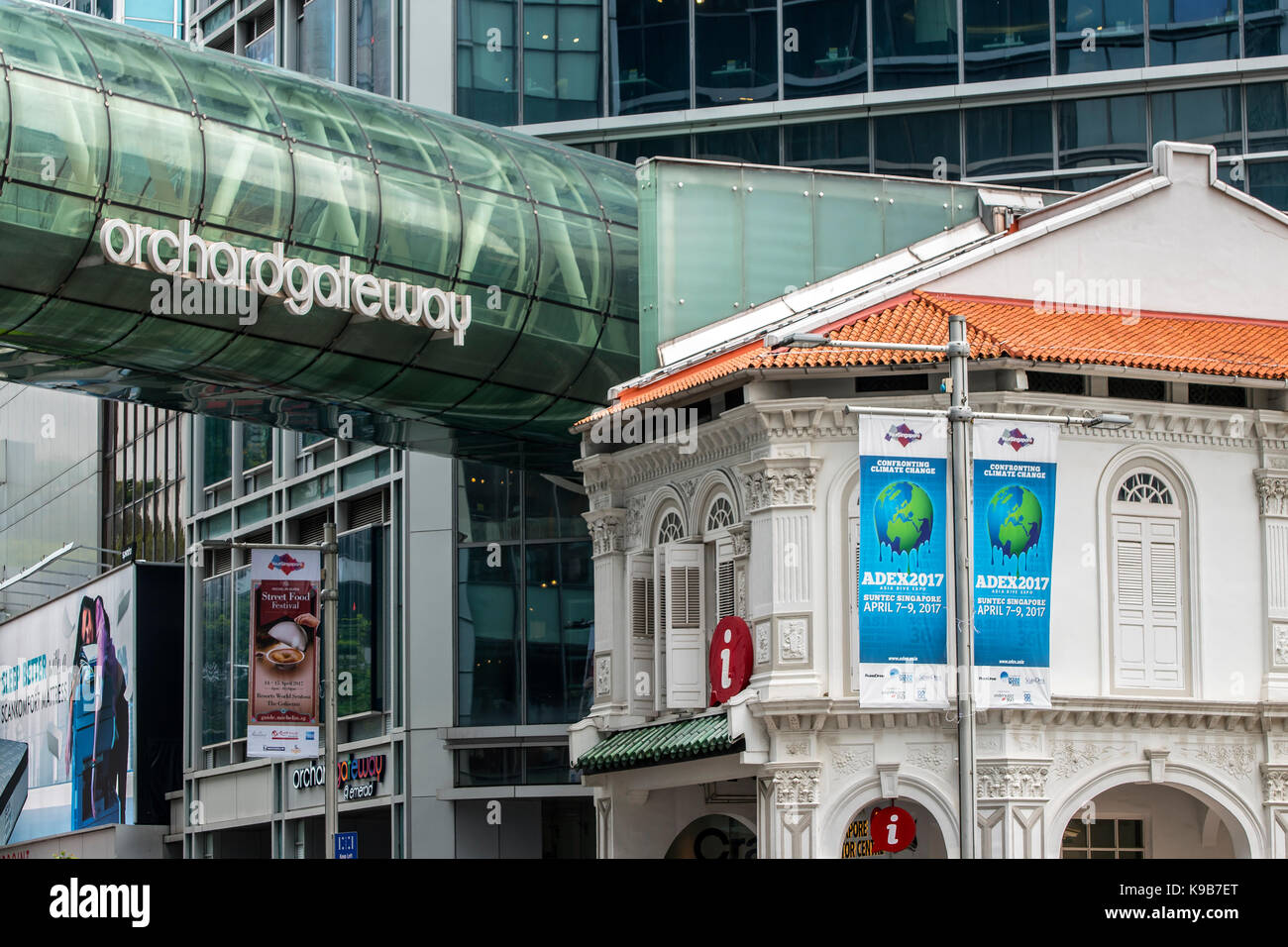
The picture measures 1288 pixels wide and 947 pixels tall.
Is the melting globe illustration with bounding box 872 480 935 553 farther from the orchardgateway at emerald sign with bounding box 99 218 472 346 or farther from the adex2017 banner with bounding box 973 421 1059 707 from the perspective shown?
the orchardgateway at emerald sign with bounding box 99 218 472 346

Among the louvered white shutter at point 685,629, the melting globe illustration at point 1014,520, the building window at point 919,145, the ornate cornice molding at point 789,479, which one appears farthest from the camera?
the building window at point 919,145

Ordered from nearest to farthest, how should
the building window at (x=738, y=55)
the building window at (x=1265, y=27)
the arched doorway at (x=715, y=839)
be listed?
the arched doorway at (x=715, y=839) → the building window at (x=1265, y=27) → the building window at (x=738, y=55)

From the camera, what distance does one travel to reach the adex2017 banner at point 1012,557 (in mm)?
28609

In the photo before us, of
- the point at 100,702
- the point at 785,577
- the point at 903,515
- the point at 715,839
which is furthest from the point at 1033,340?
the point at 100,702

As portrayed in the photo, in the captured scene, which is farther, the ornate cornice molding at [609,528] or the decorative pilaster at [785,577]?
the ornate cornice molding at [609,528]

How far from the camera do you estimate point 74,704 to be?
233ft

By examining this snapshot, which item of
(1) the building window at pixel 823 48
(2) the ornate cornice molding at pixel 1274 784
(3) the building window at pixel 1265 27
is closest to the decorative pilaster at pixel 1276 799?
(2) the ornate cornice molding at pixel 1274 784

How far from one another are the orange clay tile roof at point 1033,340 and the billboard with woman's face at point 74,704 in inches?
1318

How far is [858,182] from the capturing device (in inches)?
1693

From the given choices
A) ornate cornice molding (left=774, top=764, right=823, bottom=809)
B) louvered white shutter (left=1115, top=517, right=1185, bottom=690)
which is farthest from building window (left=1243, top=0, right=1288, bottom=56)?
ornate cornice molding (left=774, top=764, right=823, bottom=809)

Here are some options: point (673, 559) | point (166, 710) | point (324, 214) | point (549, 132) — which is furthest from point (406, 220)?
point (166, 710)

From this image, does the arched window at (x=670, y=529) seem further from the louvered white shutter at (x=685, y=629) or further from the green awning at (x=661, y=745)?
the green awning at (x=661, y=745)
